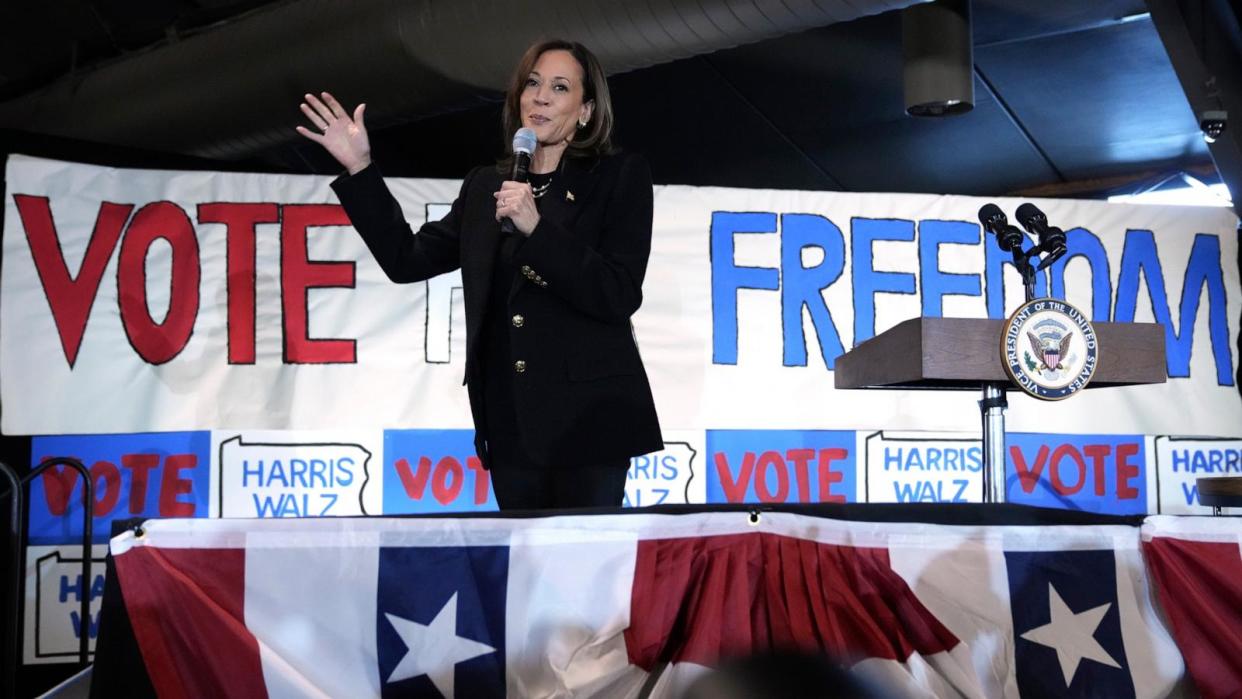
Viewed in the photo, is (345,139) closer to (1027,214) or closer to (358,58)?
(1027,214)

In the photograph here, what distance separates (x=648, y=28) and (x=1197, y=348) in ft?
6.71

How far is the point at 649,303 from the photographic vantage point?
11.0ft

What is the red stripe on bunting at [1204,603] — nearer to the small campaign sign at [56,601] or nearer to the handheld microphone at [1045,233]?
the handheld microphone at [1045,233]

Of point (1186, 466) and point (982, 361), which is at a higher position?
point (982, 361)

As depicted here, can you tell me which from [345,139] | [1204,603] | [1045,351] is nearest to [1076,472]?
[1045,351]

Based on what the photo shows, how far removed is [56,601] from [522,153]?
2.14 metres

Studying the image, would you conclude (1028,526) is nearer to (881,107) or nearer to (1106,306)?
(1106,306)

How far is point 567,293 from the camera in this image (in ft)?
5.18

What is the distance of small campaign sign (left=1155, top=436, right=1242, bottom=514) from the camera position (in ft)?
11.4

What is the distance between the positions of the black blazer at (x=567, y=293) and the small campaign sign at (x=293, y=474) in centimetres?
148

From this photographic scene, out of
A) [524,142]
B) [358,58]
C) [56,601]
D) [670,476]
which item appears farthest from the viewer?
[358,58]

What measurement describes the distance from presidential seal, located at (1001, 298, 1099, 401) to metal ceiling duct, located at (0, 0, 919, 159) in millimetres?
1390

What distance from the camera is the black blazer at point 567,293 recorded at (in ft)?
5.23

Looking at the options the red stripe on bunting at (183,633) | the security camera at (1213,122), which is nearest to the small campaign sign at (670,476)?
the security camera at (1213,122)
